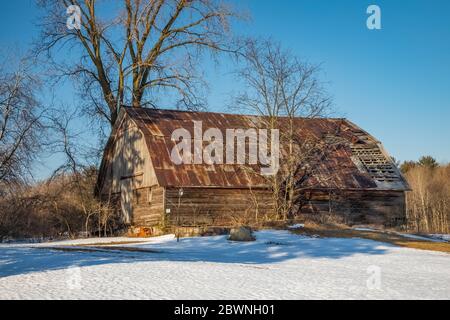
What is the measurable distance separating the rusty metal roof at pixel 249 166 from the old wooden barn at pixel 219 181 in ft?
0.16

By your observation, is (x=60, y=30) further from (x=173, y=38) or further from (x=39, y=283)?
(x=39, y=283)

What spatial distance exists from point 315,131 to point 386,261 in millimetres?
16589

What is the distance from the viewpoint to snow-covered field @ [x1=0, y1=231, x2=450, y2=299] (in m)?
9.80

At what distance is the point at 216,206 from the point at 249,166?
2.77 m

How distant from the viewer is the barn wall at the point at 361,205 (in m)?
29.3

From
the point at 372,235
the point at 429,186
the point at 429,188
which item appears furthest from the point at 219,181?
the point at 429,186

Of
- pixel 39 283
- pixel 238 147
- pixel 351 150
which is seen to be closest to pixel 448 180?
pixel 351 150

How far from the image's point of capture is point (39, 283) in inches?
400

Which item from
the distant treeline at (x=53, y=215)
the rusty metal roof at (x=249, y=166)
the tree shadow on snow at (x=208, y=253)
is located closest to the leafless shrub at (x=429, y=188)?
the rusty metal roof at (x=249, y=166)

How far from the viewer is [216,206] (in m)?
27.4

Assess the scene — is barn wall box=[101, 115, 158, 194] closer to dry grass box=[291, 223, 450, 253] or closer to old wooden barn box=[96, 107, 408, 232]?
old wooden barn box=[96, 107, 408, 232]

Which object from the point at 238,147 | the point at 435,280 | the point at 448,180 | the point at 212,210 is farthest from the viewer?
the point at 448,180

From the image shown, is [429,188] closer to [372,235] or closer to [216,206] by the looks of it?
[216,206]

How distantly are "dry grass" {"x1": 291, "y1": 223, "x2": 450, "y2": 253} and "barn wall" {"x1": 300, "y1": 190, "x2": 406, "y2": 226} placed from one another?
141 inches
